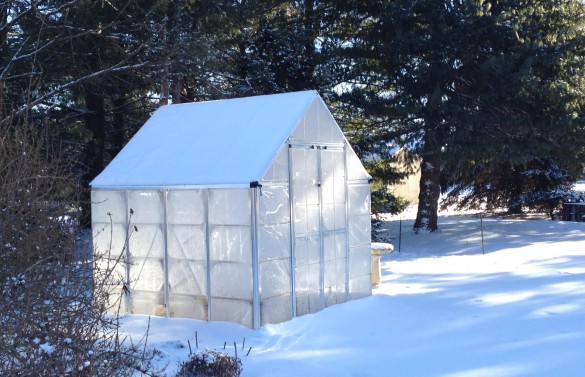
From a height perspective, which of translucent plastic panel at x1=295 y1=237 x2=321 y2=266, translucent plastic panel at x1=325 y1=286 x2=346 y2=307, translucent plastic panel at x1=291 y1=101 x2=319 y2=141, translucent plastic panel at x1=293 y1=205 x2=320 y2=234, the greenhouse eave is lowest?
translucent plastic panel at x1=325 y1=286 x2=346 y2=307

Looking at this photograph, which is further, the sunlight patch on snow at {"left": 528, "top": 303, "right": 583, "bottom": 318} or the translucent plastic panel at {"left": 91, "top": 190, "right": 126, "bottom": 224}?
the translucent plastic panel at {"left": 91, "top": 190, "right": 126, "bottom": 224}

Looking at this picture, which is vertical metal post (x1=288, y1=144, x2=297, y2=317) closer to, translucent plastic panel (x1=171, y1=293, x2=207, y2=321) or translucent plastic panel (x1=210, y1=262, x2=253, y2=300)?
translucent plastic panel (x1=210, y1=262, x2=253, y2=300)

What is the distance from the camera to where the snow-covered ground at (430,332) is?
8273 mm

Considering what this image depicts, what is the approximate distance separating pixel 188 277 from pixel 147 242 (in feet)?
3.20

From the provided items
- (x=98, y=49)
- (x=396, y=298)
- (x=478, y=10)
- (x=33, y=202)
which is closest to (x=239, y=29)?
(x=98, y=49)

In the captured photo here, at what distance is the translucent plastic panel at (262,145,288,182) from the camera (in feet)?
33.1

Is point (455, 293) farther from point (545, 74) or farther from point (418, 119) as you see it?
point (545, 74)

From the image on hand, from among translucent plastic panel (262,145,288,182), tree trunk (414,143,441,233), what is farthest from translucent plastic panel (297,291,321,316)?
tree trunk (414,143,441,233)

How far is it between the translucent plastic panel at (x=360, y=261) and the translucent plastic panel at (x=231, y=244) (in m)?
2.57

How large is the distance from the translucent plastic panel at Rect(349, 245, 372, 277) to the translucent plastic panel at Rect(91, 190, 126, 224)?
3823 millimetres

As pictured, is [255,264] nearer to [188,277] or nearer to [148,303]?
[188,277]

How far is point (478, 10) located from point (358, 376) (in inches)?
516

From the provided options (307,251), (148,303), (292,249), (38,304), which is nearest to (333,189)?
(307,251)

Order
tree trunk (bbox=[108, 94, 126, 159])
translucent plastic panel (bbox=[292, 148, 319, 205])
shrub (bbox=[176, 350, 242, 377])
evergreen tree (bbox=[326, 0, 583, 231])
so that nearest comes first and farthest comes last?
shrub (bbox=[176, 350, 242, 377])
translucent plastic panel (bbox=[292, 148, 319, 205])
evergreen tree (bbox=[326, 0, 583, 231])
tree trunk (bbox=[108, 94, 126, 159])
